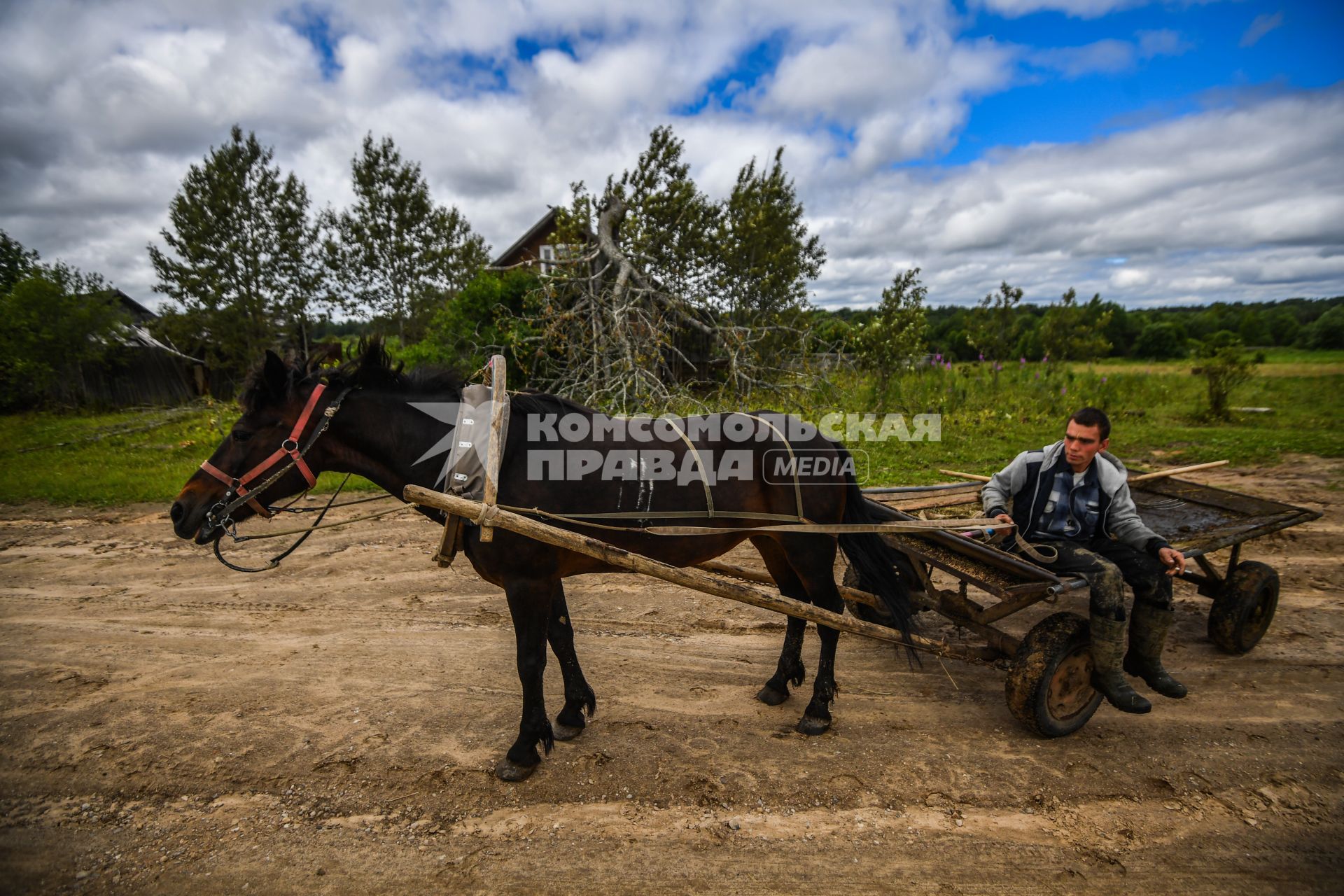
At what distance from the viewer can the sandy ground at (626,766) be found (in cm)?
238

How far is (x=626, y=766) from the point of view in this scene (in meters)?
2.97

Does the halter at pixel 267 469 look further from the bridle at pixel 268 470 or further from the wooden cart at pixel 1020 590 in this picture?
the wooden cart at pixel 1020 590

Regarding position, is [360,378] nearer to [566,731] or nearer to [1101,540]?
[566,731]

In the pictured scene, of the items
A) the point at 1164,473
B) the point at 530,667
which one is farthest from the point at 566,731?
the point at 1164,473

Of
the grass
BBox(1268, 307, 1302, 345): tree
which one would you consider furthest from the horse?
BBox(1268, 307, 1302, 345): tree

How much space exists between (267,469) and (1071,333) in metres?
15.4

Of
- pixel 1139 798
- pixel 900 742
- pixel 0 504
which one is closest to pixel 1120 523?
pixel 1139 798

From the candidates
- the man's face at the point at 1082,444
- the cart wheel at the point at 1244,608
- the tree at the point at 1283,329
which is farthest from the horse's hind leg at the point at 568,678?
the tree at the point at 1283,329

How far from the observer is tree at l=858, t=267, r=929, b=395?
10820 mm

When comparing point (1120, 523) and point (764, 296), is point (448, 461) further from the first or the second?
point (764, 296)

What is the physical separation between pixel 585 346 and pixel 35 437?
13736 millimetres

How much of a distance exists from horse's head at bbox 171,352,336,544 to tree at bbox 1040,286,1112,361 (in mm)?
15002

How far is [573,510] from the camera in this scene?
9.80 feet

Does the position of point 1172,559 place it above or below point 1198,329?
below
